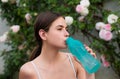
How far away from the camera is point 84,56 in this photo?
2424 mm

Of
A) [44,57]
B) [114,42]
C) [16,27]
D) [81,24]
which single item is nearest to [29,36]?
[16,27]

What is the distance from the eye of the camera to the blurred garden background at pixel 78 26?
489 centimetres

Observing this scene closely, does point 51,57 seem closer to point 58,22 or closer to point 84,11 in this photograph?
point 58,22

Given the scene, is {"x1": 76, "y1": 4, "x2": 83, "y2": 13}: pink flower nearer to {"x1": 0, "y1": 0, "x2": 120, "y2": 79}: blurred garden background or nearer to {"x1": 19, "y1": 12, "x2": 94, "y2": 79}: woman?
{"x1": 0, "y1": 0, "x2": 120, "y2": 79}: blurred garden background

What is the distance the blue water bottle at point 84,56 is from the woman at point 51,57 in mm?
77

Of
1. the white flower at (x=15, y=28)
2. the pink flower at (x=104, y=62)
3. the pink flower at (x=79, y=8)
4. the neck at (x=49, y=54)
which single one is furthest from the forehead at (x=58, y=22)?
the white flower at (x=15, y=28)

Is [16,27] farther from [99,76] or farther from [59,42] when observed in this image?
[59,42]

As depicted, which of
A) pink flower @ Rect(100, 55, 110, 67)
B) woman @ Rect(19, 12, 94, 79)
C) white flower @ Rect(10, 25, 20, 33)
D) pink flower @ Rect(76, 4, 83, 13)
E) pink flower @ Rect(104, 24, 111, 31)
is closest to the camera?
woman @ Rect(19, 12, 94, 79)

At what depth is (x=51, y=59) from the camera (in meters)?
2.62

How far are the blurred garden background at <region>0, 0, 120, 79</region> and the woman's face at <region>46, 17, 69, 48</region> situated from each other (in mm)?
A: 2159

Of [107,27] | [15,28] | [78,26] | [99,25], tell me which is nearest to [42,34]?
[107,27]

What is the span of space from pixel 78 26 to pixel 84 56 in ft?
8.93

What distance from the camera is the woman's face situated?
2.49 m

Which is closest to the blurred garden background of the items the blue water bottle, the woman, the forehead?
the woman
